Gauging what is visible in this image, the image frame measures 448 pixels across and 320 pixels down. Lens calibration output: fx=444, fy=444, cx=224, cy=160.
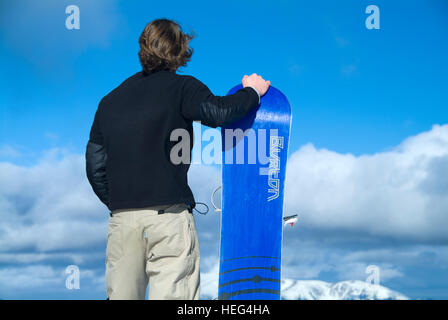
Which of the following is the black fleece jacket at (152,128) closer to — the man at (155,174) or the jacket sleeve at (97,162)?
the man at (155,174)

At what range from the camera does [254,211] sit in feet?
10.7

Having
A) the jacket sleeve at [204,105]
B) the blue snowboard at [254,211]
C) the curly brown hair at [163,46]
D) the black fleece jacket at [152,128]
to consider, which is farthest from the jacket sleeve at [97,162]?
the blue snowboard at [254,211]

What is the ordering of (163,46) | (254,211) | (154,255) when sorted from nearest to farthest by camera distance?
(154,255) → (163,46) → (254,211)

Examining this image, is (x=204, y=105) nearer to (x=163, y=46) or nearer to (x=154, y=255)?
(x=163, y=46)

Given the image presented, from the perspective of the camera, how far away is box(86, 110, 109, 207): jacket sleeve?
8.71 ft

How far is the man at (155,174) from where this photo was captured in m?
2.26

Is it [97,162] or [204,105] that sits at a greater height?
[204,105]

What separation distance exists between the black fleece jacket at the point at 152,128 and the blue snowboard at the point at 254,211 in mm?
755

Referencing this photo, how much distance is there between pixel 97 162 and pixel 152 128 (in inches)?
21.3

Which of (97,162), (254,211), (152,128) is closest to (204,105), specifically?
(152,128)

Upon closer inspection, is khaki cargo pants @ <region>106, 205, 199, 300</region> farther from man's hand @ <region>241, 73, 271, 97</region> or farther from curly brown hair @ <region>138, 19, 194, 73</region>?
man's hand @ <region>241, 73, 271, 97</region>

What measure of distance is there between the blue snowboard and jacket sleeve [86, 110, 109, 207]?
36.0 inches
